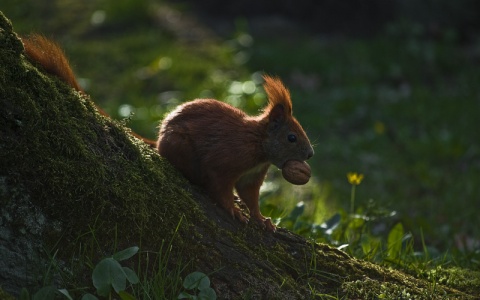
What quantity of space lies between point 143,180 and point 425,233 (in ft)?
8.92

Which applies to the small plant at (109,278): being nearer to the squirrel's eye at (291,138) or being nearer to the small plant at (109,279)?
the small plant at (109,279)

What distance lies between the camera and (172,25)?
8320 mm

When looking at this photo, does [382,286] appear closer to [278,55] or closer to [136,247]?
[136,247]

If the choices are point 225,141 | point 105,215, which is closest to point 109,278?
point 105,215

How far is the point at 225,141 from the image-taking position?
10.4 feet

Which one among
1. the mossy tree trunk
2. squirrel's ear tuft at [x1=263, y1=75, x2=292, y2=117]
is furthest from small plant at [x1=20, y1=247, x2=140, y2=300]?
squirrel's ear tuft at [x1=263, y1=75, x2=292, y2=117]

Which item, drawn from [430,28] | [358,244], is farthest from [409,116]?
[358,244]

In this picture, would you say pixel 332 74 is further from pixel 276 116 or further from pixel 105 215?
pixel 105 215

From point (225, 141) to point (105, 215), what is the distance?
743 millimetres

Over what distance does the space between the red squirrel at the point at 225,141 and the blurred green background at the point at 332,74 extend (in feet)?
6.31

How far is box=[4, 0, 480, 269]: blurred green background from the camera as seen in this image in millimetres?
6051

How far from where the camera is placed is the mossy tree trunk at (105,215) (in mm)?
2488

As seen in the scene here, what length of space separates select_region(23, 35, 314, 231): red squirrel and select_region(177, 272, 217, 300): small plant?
54 cm

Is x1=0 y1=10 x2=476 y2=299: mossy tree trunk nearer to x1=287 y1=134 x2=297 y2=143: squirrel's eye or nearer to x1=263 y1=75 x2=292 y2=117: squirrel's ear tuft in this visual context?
x1=287 y1=134 x2=297 y2=143: squirrel's eye
